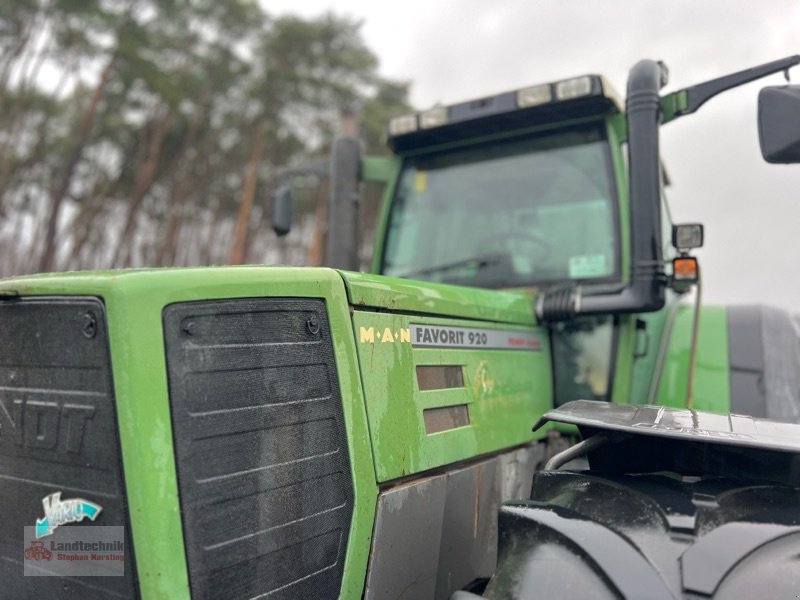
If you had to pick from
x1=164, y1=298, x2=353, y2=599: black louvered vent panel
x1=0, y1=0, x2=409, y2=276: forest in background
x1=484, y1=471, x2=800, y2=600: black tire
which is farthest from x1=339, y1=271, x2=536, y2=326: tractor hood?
x1=0, y1=0, x2=409, y2=276: forest in background

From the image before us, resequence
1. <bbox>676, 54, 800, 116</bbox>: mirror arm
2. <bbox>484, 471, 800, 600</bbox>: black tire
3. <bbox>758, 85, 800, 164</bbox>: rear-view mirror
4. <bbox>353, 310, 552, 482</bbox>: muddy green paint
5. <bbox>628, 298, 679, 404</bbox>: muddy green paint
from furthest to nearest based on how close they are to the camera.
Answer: <bbox>628, 298, 679, 404</bbox>: muddy green paint, <bbox>676, 54, 800, 116</bbox>: mirror arm, <bbox>758, 85, 800, 164</bbox>: rear-view mirror, <bbox>353, 310, 552, 482</bbox>: muddy green paint, <bbox>484, 471, 800, 600</bbox>: black tire

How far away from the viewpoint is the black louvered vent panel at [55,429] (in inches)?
58.3

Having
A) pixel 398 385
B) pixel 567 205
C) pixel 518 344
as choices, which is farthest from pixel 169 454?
pixel 567 205

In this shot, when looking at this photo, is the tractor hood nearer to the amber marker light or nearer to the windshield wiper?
the windshield wiper

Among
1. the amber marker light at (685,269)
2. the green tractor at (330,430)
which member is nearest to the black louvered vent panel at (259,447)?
the green tractor at (330,430)

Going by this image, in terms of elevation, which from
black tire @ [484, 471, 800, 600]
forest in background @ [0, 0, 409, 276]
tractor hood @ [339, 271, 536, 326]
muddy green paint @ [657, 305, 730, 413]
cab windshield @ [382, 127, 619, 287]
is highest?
forest in background @ [0, 0, 409, 276]

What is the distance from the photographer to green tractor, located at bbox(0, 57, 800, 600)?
4.75 ft

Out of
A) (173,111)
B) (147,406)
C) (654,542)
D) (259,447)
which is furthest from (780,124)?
(173,111)

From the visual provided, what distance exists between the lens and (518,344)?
8.79 feet

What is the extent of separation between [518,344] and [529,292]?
14.4 inches

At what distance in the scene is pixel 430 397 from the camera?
208cm

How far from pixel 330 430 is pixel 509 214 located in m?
1.82

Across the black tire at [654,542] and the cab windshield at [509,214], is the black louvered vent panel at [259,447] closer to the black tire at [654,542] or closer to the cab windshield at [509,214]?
the black tire at [654,542]

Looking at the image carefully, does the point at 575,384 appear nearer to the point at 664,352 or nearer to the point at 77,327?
the point at 664,352
